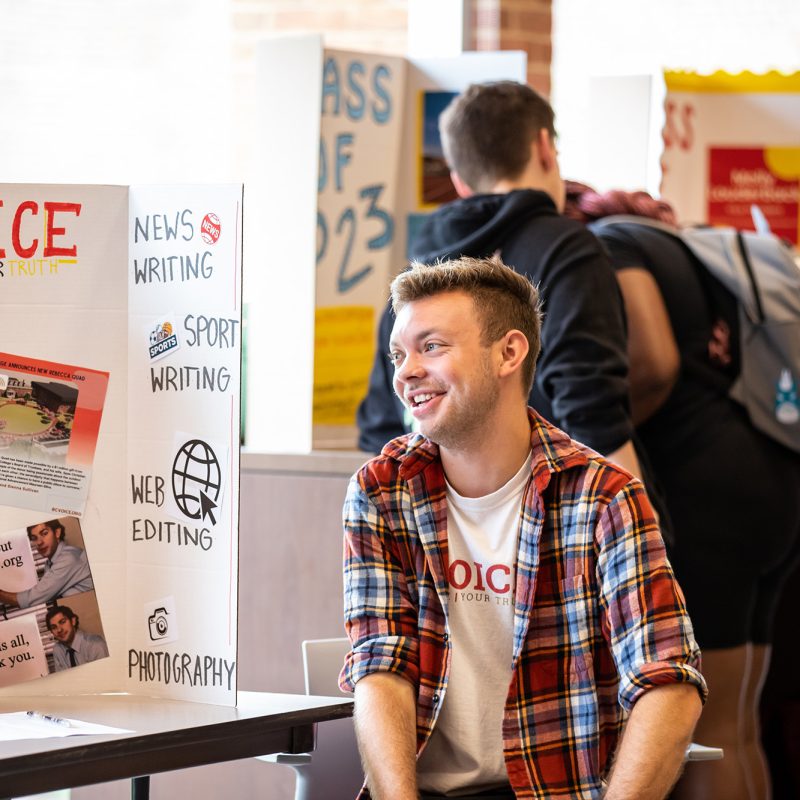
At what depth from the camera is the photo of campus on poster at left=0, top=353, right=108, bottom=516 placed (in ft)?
5.73

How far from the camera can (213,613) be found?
174 cm

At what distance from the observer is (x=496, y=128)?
240 cm

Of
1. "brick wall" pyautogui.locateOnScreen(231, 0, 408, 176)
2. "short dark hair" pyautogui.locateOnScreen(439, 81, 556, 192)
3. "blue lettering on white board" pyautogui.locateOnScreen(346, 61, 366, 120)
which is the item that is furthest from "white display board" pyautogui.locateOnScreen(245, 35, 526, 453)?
"brick wall" pyautogui.locateOnScreen(231, 0, 408, 176)

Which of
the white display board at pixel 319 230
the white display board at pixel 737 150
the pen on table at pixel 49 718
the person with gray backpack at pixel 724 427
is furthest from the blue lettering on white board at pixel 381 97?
the pen on table at pixel 49 718

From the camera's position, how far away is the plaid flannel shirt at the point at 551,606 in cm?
164

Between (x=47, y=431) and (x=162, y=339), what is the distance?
202 millimetres

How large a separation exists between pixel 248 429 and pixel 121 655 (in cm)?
139

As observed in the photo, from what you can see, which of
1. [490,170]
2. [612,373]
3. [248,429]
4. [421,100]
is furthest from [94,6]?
[612,373]

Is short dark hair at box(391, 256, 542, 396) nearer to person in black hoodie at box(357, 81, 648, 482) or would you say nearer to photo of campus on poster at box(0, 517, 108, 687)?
person in black hoodie at box(357, 81, 648, 482)

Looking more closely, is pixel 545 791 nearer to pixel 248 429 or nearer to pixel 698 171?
pixel 248 429

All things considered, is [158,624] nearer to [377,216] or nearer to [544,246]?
[544,246]

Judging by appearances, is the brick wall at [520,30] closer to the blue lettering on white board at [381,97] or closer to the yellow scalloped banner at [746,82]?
the yellow scalloped banner at [746,82]

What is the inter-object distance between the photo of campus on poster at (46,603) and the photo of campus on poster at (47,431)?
0.04 m

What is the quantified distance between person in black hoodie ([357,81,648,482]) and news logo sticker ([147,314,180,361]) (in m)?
0.68
